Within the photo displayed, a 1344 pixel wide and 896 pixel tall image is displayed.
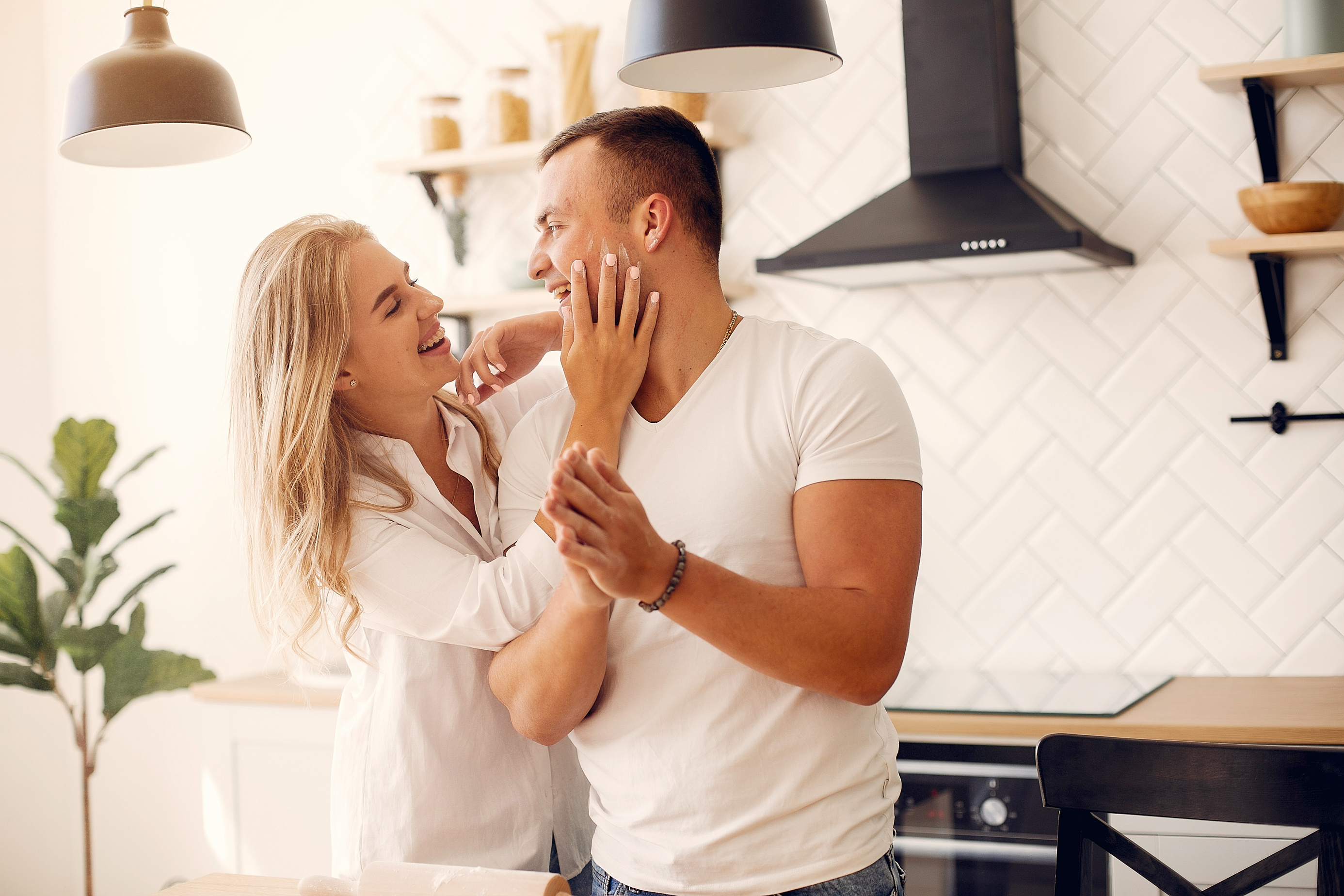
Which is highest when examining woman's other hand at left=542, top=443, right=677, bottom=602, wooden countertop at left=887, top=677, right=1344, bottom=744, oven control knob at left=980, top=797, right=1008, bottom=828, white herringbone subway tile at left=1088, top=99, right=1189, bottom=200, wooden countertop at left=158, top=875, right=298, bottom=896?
white herringbone subway tile at left=1088, top=99, right=1189, bottom=200

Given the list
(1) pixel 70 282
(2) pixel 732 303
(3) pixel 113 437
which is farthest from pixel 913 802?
(1) pixel 70 282

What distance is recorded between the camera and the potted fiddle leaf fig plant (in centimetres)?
271

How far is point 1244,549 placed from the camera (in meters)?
2.48

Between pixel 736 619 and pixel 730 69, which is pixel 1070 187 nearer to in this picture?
pixel 730 69

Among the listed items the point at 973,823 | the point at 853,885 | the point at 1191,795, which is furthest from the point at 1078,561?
the point at 853,885

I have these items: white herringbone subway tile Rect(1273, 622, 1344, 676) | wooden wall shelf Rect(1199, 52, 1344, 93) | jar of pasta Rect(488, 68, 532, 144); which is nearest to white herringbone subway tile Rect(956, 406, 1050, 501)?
white herringbone subway tile Rect(1273, 622, 1344, 676)

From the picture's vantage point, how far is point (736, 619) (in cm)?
103

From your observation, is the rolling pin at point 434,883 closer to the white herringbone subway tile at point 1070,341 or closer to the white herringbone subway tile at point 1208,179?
the white herringbone subway tile at point 1070,341

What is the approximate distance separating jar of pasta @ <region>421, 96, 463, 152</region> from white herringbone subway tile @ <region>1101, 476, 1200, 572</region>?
1.96 m

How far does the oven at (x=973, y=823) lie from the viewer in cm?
213

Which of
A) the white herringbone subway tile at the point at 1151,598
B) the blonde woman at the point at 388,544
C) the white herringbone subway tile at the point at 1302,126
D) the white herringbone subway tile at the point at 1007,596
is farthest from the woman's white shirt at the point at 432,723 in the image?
the white herringbone subway tile at the point at 1302,126

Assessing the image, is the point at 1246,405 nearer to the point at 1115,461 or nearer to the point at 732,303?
the point at 1115,461

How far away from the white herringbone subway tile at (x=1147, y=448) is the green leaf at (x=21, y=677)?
257cm

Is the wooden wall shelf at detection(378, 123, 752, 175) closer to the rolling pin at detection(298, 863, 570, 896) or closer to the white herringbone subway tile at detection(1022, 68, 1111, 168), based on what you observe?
the white herringbone subway tile at detection(1022, 68, 1111, 168)
